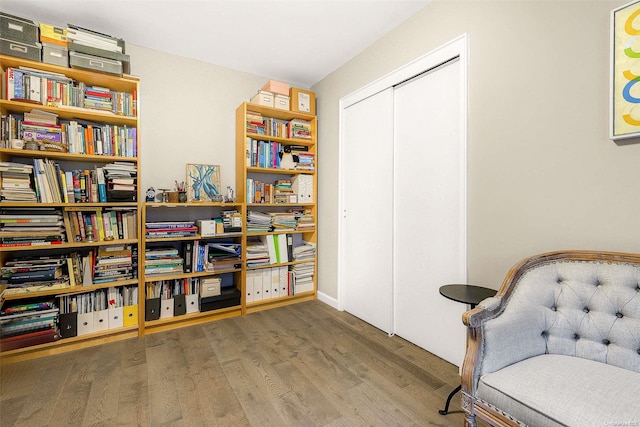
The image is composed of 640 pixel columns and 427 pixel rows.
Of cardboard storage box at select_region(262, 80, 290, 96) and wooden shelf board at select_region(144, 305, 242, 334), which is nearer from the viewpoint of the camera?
wooden shelf board at select_region(144, 305, 242, 334)

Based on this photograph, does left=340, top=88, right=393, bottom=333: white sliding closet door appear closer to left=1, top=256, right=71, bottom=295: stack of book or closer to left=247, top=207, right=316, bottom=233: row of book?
left=247, top=207, right=316, bottom=233: row of book

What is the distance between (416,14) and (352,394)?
2803mm

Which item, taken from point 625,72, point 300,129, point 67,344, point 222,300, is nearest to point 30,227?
point 67,344

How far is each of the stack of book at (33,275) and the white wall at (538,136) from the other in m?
3.09

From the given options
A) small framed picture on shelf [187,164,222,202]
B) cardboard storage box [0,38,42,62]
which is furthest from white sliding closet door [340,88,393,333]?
cardboard storage box [0,38,42,62]

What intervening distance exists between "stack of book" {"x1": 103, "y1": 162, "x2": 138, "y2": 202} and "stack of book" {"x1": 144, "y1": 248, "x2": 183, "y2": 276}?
1.66 ft

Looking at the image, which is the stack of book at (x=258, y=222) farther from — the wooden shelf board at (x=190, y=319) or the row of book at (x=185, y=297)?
the wooden shelf board at (x=190, y=319)

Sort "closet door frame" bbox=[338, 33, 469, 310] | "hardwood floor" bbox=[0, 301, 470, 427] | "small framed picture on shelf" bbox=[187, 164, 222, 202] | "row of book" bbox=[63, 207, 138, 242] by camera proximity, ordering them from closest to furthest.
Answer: "hardwood floor" bbox=[0, 301, 470, 427] → "closet door frame" bbox=[338, 33, 469, 310] → "row of book" bbox=[63, 207, 138, 242] → "small framed picture on shelf" bbox=[187, 164, 222, 202]

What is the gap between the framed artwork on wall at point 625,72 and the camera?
1.27m

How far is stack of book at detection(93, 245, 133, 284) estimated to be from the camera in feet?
7.88

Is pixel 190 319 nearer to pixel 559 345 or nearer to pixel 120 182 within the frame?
pixel 120 182

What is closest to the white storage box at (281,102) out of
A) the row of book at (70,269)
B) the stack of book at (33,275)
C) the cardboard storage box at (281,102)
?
the cardboard storage box at (281,102)

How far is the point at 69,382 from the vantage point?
1.89 m

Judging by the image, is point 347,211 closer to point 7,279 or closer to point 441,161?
point 441,161
